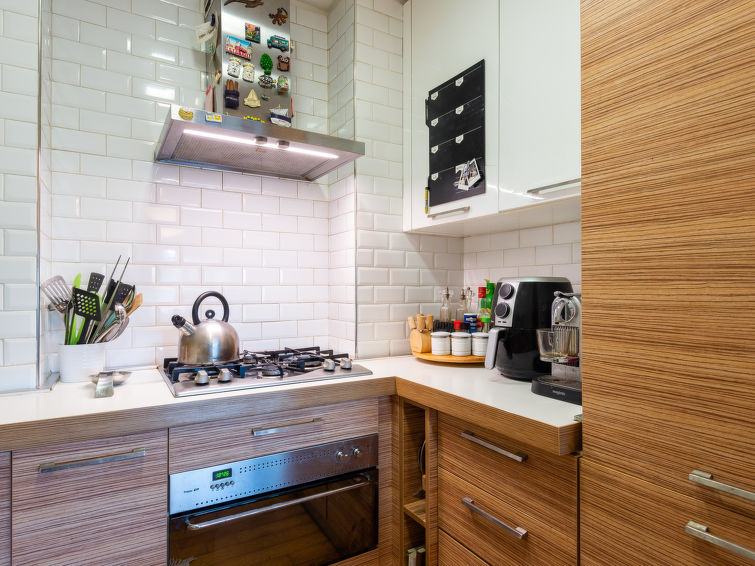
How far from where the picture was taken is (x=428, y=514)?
1.42 metres

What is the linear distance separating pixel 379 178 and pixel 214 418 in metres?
1.30

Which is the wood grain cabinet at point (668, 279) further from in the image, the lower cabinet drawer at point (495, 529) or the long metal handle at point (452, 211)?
the long metal handle at point (452, 211)

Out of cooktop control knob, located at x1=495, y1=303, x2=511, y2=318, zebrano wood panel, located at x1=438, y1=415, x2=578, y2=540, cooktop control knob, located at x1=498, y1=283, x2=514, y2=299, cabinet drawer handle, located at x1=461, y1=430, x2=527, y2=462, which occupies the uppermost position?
cooktop control knob, located at x1=498, y1=283, x2=514, y2=299

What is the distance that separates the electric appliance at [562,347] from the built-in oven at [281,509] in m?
0.67

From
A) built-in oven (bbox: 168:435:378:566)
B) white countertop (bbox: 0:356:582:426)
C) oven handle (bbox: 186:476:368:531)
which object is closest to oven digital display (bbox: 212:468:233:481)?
built-in oven (bbox: 168:435:378:566)

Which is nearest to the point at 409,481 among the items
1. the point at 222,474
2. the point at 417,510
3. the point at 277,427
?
the point at 417,510

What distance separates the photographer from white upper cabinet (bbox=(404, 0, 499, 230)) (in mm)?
1622

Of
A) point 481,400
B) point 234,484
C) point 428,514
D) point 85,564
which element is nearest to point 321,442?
point 234,484

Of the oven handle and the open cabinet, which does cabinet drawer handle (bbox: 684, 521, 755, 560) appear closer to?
the open cabinet

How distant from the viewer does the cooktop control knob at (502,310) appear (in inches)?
58.7

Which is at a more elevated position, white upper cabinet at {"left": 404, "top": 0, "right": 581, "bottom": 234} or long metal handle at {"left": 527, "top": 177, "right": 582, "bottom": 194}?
white upper cabinet at {"left": 404, "top": 0, "right": 581, "bottom": 234}

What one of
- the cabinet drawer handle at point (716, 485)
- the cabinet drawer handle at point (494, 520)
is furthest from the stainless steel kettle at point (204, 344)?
the cabinet drawer handle at point (716, 485)

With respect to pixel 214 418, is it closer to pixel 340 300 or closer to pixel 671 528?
pixel 340 300

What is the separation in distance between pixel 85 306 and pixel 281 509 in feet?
3.15
